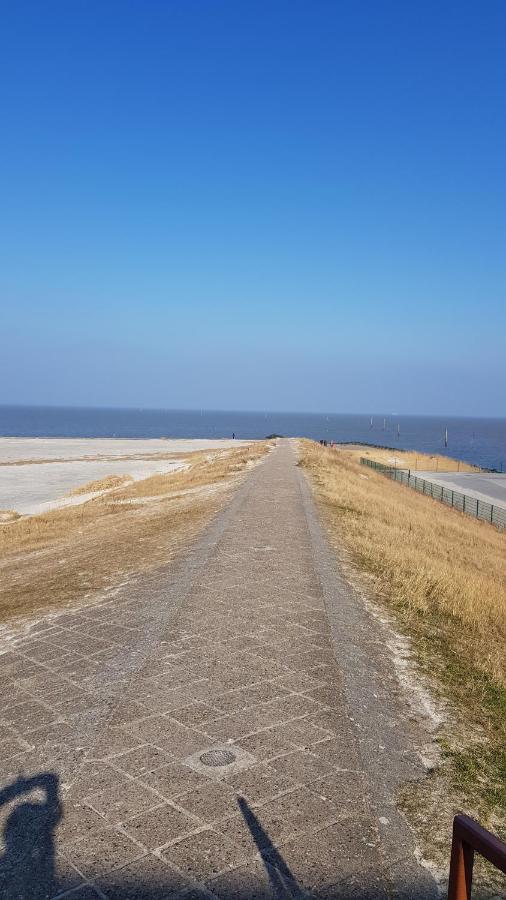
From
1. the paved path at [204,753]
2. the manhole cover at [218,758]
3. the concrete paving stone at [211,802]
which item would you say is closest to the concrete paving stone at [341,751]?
the paved path at [204,753]

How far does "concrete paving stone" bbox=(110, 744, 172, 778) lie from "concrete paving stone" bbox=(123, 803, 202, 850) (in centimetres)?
43

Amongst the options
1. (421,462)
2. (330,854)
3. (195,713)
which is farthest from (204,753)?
(421,462)

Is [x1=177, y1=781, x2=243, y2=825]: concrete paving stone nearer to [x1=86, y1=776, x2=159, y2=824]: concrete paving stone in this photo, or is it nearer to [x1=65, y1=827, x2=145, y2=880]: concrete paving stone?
[x1=86, y1=776, x2=159, y2=824]: concrete paving stone

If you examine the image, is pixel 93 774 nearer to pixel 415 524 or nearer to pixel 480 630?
pixel 480 630

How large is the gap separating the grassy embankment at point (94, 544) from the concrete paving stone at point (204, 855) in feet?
18.1

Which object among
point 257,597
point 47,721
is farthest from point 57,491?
point 47,721

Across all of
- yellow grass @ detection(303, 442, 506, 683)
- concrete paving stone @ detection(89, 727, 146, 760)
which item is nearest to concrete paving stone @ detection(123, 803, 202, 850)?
concrete paving stone @ detection(89, 727, 146, 760)

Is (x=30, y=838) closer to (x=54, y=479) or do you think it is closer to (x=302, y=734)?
(x=302, y=734)

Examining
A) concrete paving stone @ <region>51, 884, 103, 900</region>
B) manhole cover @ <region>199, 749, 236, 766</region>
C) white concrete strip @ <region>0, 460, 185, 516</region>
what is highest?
manhole cover @ <region>199, 749, 236, 766</region>

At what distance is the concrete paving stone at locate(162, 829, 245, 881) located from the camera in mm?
3441

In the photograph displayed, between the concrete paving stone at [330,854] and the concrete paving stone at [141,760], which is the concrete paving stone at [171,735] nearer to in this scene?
the concrete paving stone at [141,760]

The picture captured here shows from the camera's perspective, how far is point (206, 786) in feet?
13.7

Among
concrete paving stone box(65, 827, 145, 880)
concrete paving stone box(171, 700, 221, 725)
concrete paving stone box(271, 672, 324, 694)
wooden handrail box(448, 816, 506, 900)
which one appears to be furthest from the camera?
concrete paving stone box(271, 672, 324, 694)

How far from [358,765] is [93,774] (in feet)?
6.00
